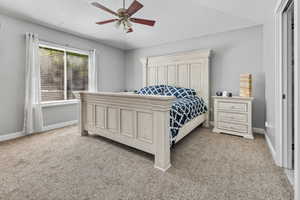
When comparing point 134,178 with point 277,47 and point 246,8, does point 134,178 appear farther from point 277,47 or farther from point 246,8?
point 246,8

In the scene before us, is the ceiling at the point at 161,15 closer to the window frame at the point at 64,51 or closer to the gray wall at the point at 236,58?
the gray wall at the point at 236,58

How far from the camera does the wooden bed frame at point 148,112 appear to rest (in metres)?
1.63

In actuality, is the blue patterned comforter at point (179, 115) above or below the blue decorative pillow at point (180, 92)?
below

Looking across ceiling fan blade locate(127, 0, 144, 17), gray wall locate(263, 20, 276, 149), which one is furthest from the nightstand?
ceiling fan blade locate(127, 0, 144, 17)

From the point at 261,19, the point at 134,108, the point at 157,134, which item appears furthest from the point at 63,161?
the point at 261,19

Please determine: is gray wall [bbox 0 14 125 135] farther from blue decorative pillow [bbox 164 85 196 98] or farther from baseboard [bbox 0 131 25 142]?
blue decorative pillow [bbox 164 85 196 98]

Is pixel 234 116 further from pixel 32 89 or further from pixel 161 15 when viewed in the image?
pixel 32 89

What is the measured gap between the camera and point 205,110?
130 inches

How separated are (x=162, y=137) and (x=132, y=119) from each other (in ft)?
1.81

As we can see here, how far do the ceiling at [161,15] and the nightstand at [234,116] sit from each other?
1525 mm

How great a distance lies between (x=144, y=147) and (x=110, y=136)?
0.74 metres

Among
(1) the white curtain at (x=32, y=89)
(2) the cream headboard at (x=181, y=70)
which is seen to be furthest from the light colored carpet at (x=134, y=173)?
(2) the cream headboard at (x=181, y=70)

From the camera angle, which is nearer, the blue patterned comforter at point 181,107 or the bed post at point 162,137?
the bed post at point 162,137

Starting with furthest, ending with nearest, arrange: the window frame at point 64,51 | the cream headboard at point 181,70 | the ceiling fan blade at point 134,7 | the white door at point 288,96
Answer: the cream headboard at point 181,70, the window frame at point 64,51, the ceiling fan blade at point 134,7, the white door at point 288,96
